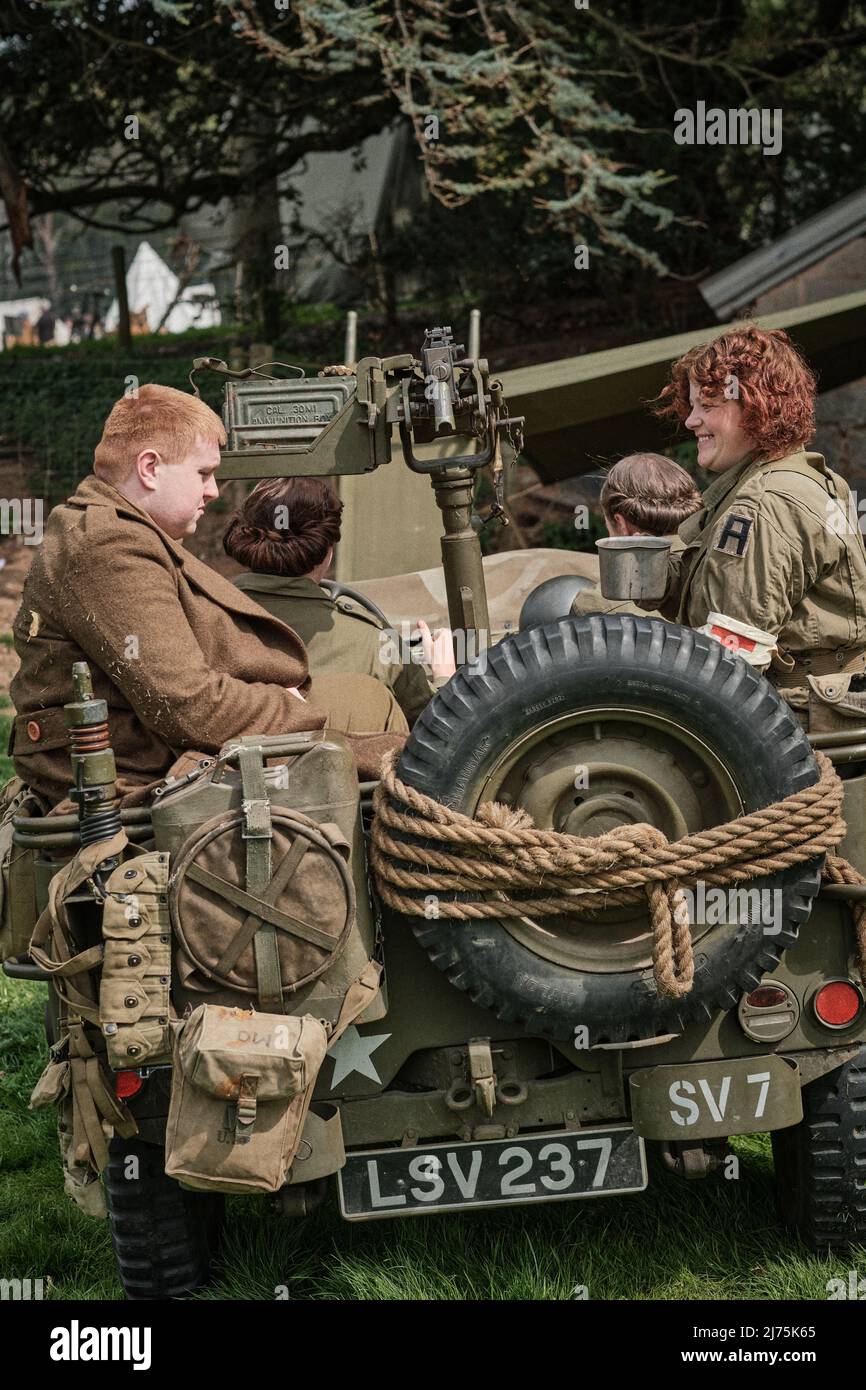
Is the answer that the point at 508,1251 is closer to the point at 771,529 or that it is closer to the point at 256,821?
the point at 256,821

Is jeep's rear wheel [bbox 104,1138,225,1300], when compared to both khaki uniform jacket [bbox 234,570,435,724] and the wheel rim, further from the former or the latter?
khaki uniform jacket [bbox 234,570,435,724]

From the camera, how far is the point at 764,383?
3.35 meters

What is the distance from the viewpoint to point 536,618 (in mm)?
4184

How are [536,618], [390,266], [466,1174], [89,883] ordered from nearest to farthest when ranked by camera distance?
[89,883], [466,1174], [536,618], [390,266]

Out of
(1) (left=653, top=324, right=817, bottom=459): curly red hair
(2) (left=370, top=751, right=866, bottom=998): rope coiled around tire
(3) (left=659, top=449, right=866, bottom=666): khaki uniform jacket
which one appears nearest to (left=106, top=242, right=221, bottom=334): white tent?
(1) (left=653, top=324, right=817, bottom=459): curly red hair

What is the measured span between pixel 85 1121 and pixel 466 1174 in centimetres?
74

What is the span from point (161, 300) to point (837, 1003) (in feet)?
71.7

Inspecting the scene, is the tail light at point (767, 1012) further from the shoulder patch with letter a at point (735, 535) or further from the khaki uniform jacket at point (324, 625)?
the khaki uniform jacket at point (324, 625)

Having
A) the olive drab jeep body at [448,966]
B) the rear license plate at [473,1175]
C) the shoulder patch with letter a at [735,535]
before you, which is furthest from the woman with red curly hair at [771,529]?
the rear license plate at [473,1175]

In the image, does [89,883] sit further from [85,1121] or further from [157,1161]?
[157,1161]

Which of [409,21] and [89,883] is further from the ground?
[409,21]

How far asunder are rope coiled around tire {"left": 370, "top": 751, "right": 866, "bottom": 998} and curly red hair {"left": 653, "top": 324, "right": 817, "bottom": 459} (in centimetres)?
91

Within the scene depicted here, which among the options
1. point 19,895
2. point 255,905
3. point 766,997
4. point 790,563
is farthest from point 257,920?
point 790,563
